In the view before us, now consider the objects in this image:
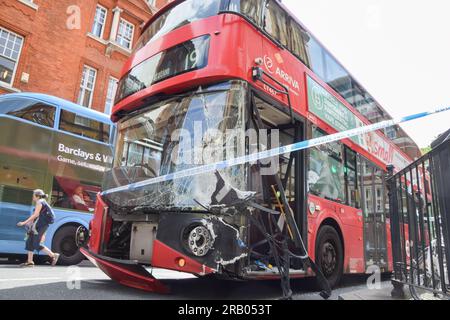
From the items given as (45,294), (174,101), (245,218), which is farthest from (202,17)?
(45,294)

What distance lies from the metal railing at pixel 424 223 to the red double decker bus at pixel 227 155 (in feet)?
3.30

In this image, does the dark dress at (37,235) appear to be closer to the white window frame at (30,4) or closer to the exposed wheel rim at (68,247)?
the exposed wheel rim at (68,247)

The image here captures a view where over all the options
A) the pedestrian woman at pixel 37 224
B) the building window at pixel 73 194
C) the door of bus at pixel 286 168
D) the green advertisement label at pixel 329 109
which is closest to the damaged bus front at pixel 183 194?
the door of bus at pixel 286 168

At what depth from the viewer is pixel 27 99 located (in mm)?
8219

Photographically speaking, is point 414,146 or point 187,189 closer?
point 187,189

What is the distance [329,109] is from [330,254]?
96.9 inches

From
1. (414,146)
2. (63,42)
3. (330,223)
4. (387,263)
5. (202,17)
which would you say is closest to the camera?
(202,17)

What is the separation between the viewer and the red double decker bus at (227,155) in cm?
382

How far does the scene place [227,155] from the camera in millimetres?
3994

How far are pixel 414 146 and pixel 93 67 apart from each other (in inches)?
560

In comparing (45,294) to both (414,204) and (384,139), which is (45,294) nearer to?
(414,204)

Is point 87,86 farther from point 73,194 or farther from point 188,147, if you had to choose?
point 188,147

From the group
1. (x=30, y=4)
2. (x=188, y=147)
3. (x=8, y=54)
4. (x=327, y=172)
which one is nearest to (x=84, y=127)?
(x=188, y=147)

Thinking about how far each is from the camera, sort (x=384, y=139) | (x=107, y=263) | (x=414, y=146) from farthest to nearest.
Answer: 1. (x=414, y=146)
2. (x=384, y=139)
3. (x=107, y=263)
